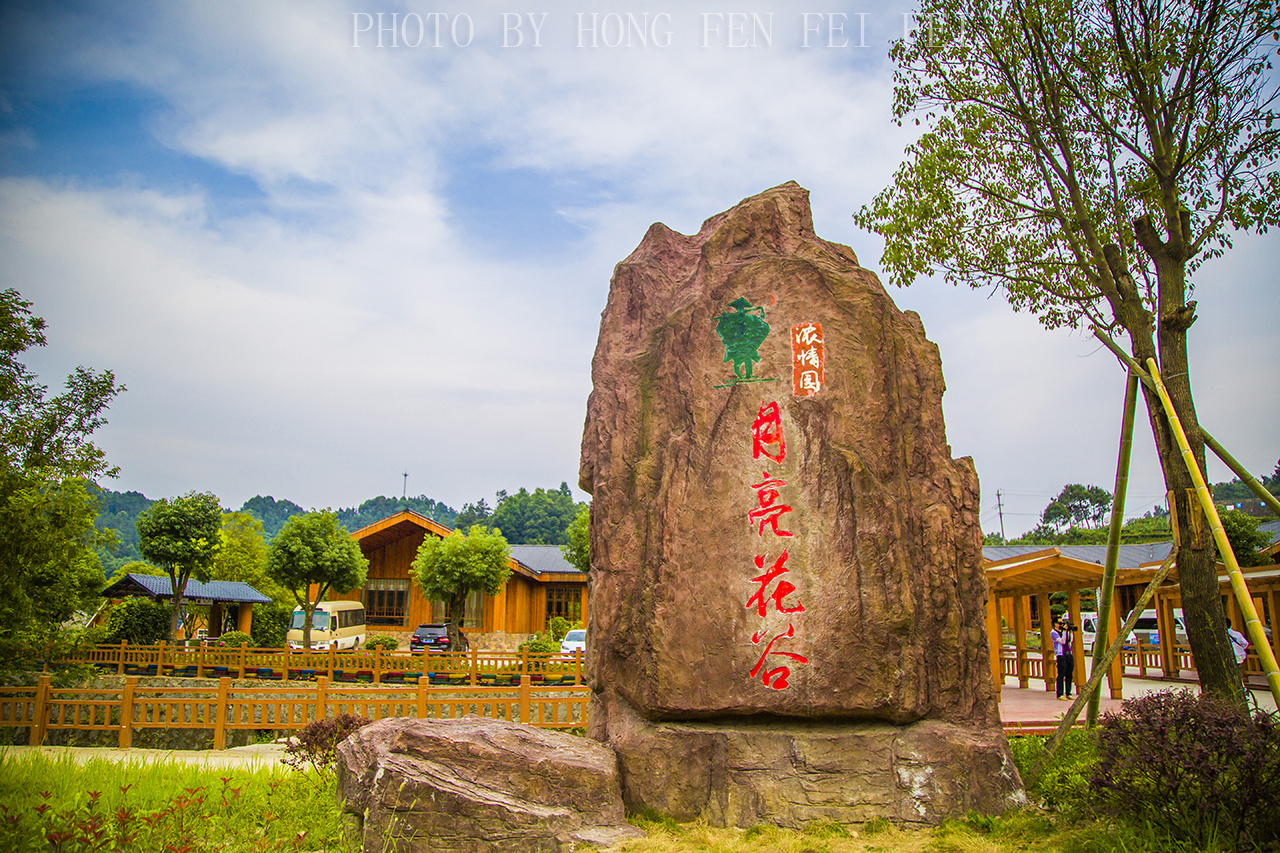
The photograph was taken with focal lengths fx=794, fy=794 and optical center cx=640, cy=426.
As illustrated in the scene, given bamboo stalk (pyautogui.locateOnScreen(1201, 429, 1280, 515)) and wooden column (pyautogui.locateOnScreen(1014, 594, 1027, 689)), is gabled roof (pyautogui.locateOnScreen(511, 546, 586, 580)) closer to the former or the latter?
wooden column (pyautogui.locateOnScreen(1014, 594, 1027, 689))

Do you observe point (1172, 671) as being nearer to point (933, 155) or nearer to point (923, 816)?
point (933, 155)

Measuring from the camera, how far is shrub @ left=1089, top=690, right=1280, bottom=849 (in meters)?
3.89

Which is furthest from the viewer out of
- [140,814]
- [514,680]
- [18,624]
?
[514,680]

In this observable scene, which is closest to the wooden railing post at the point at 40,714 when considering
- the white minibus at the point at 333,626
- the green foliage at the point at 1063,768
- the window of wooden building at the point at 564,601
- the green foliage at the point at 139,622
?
the green foliage at the point at 1063,768

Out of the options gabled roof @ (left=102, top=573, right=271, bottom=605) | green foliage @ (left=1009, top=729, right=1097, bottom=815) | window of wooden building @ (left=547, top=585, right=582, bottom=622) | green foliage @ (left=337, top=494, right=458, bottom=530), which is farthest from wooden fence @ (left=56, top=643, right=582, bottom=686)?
green foliage @ (left=337, top=494, right=458, bottom=530)

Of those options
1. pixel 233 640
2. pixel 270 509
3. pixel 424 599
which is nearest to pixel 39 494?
pixel 233 640

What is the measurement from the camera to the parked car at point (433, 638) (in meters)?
20.4

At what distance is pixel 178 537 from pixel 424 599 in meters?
8.42

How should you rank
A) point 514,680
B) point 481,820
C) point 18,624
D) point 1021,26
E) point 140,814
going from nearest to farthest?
point 481,820 → point 140,814 → point 1021,26 → point 18,624 → point 514,680

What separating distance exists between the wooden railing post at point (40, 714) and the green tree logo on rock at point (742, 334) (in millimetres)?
8775

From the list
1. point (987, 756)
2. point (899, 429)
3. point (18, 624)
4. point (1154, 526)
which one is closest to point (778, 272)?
point (899, 429)

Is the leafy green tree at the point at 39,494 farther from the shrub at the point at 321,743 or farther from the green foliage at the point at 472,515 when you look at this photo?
the green foliage at the point at 472,515

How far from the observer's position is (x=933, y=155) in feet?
29.6

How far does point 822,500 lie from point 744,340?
1307mm
